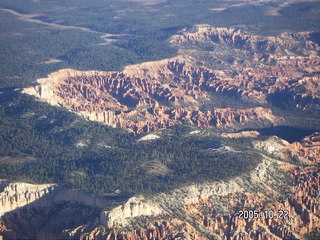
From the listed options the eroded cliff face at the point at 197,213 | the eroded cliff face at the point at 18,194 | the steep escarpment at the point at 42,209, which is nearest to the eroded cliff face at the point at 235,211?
the eroded cliff face at the point at 197,213

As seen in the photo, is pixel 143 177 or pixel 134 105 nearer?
pixel 143 177

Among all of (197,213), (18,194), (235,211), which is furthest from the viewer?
(235,211)

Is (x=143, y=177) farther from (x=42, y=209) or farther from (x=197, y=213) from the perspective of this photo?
(x=42, y=209)

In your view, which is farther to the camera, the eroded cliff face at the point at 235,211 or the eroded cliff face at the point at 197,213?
the eroded cliff face at the point at 235,211

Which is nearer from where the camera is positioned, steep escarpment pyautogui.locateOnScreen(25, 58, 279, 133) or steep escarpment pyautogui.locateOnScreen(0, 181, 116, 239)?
steep escarpment pyautogui.locateOnScreen(0, 181, 116, 239)
